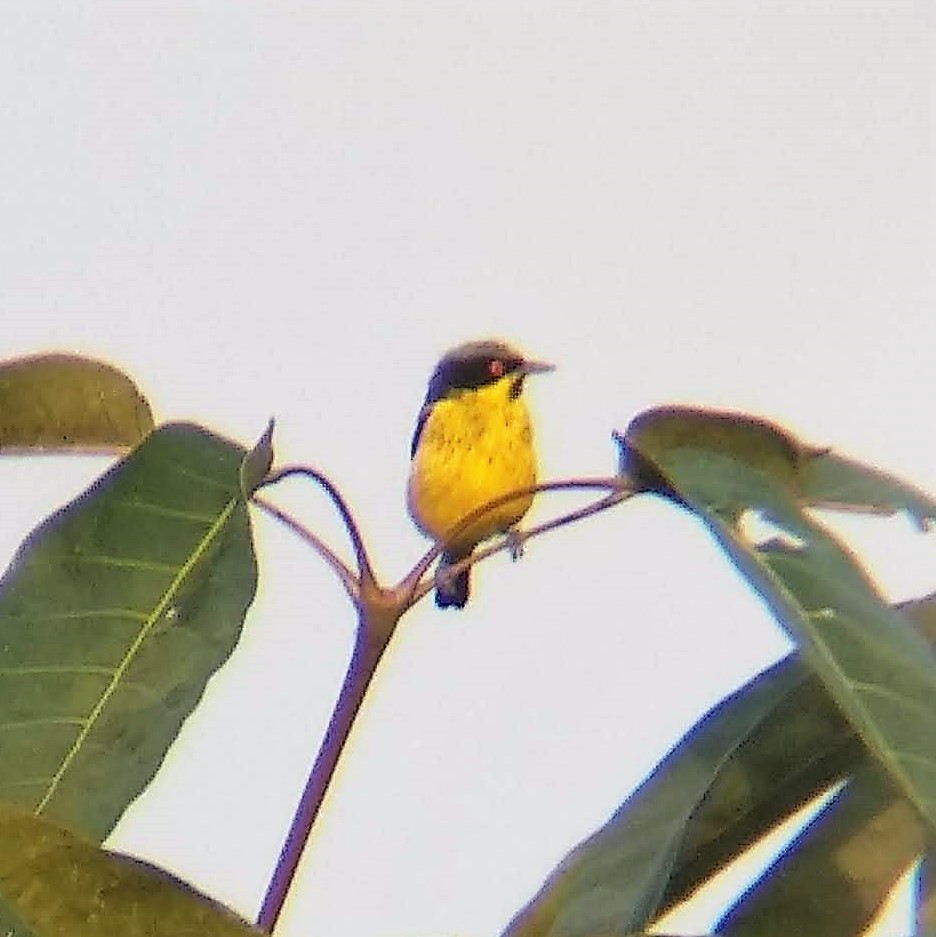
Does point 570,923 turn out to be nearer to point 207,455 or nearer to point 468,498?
point 207,455

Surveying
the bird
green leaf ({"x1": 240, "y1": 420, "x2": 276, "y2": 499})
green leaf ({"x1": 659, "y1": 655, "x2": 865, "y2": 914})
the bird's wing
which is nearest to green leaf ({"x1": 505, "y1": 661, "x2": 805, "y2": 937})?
green leaf ({"x1": 659, "y1": 655, "x2": 865, "y2": 914})

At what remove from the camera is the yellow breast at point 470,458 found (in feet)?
4.33

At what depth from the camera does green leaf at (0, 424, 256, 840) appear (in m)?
0.58

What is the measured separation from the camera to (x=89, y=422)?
693 millimetres

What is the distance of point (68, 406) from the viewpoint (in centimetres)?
69

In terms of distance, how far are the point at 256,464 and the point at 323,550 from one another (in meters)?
0.05

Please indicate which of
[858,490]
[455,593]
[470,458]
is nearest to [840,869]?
[858,490]

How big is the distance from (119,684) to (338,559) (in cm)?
10

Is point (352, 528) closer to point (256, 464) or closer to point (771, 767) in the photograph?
point (256, 464)

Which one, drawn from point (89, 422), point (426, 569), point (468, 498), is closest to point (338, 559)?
point (426, 569)

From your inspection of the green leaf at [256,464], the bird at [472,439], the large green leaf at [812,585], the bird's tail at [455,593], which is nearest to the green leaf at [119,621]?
the green leaf at [256,464]

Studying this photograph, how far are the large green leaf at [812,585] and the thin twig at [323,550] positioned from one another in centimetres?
12

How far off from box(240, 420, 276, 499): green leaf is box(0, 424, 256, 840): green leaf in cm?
2

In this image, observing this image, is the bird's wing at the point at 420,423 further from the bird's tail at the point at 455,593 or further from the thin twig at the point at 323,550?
the thin twig at the point at 323,550
